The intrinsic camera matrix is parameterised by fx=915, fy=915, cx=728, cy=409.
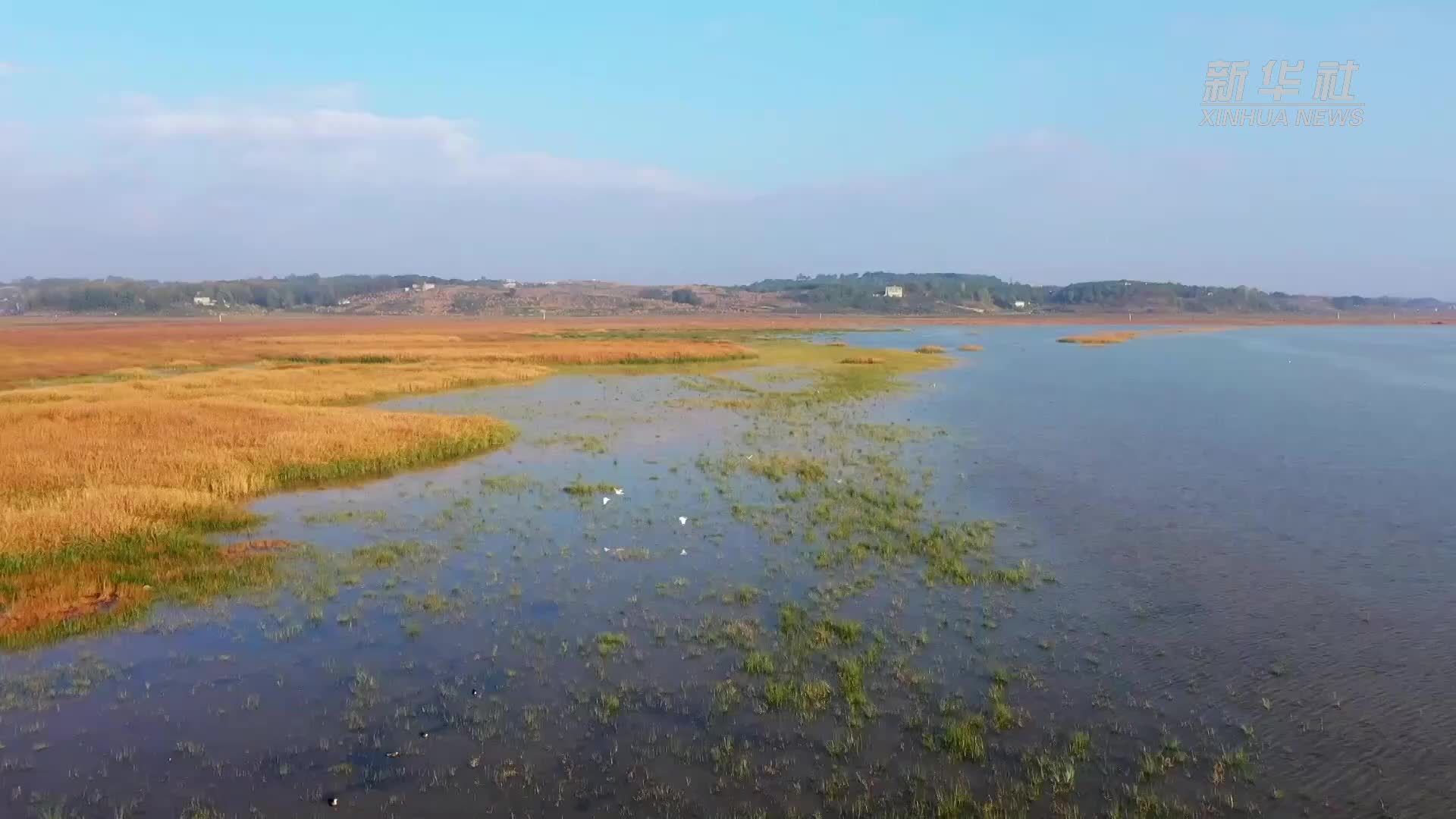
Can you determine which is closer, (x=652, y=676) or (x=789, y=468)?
(x=652, y=676)

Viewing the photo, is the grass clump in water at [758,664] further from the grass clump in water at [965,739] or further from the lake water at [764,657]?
the grass clump in water at [965,739]

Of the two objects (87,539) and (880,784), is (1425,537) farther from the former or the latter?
(87,539)

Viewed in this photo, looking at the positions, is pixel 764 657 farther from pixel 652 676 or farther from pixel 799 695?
pixel 652 676

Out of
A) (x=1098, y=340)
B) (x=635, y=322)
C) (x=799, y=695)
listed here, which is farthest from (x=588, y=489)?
(x=635, y=322)

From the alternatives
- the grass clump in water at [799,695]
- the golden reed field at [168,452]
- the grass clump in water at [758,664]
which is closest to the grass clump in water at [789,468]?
the golden reed field at [168,452]

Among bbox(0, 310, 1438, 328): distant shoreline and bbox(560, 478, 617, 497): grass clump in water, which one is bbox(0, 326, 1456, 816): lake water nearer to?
bbox(560, 478, 617, 497): grass clump in water

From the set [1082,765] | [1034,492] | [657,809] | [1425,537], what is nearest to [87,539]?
[657,809]
